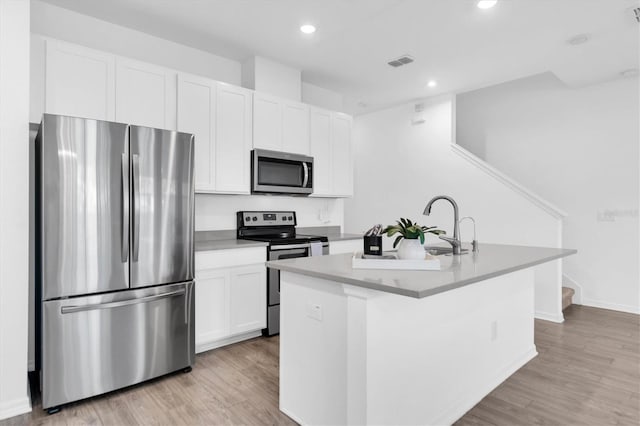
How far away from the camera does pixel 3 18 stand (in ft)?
7.16

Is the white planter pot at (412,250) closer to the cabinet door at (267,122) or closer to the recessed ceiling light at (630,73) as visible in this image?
the cabinet door at (267,122)

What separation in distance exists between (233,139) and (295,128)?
788 mm

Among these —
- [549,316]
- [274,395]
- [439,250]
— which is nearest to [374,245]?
[439,250]

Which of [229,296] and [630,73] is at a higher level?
[630,73]

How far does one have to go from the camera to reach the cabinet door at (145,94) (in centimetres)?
294

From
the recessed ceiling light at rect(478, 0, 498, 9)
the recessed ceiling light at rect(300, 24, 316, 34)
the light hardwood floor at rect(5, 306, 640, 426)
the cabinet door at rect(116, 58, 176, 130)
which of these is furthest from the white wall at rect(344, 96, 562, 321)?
the cabinet door at rect(116, 58, 176, 130)

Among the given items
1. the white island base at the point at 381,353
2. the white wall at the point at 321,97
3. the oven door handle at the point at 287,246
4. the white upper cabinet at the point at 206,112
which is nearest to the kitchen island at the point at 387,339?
the white island base at the point at 381,353

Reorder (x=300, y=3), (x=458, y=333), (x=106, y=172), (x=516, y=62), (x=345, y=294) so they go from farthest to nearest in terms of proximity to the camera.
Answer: (x=516, y=62)
(x=300, y=3)
(x=106, y=172)
(x=458, y=333)
(x=345, y=294)

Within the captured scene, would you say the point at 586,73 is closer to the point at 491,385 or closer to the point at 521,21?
the point at 521,21

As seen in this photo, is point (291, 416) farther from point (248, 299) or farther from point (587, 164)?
point (587, 164)

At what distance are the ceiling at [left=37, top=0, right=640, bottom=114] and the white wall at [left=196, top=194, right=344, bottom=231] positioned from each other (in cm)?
148

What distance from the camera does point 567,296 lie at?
4504 mm

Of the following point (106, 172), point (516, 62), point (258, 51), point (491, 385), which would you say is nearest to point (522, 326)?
point (491, 385)

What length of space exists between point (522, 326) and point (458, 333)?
3.48 feet
